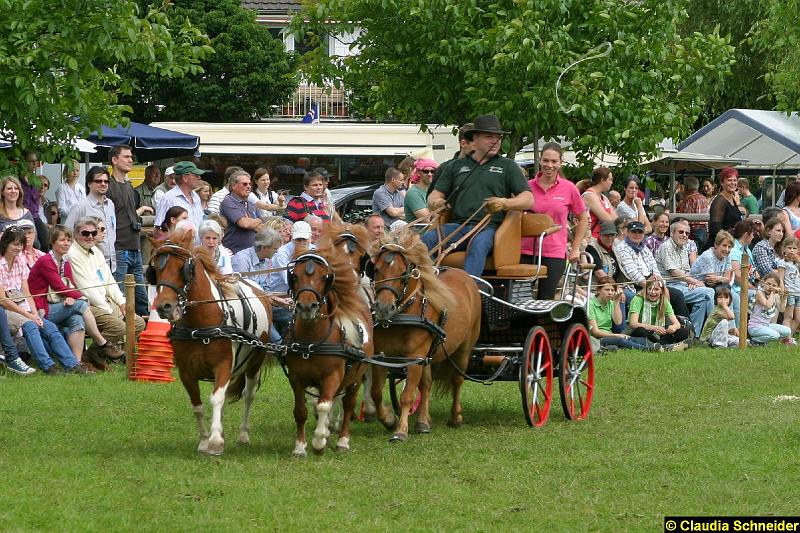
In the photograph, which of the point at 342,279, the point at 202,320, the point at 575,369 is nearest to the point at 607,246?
the point at 575,369

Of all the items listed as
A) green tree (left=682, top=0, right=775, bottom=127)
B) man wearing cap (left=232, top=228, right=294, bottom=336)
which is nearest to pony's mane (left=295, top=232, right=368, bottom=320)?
man wearing cap (left=232, top=228, right=294, bottom=336)

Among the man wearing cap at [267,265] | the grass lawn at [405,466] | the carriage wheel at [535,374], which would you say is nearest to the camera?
the grass lawn at [405,466]

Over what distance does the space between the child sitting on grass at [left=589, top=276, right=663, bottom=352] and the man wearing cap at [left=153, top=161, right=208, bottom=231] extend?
15.9 feet

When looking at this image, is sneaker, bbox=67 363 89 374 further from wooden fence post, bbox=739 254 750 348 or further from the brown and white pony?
wooden fence post, bbox=739 254 750 348

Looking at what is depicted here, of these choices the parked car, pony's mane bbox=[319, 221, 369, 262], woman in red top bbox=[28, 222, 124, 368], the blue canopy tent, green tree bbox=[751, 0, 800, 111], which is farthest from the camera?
green tree bbox=[751, 0, 800, 111]

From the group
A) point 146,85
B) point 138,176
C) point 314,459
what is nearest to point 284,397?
point 314,459

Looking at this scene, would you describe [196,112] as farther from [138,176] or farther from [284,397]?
[284,397]

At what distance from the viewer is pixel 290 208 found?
15.4 meters

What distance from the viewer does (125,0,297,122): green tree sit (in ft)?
115

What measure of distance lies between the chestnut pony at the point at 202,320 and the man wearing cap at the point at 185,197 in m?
6.04

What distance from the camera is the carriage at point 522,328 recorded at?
11375 mm

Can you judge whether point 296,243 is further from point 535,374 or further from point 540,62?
point 540,62

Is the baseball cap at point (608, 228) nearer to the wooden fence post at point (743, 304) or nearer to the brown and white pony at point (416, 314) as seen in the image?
the wooden fence post at point (743, 304)

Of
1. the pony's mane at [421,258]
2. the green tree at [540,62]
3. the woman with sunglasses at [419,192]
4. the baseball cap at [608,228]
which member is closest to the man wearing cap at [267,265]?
the woman with sunglasses at [419,192]
